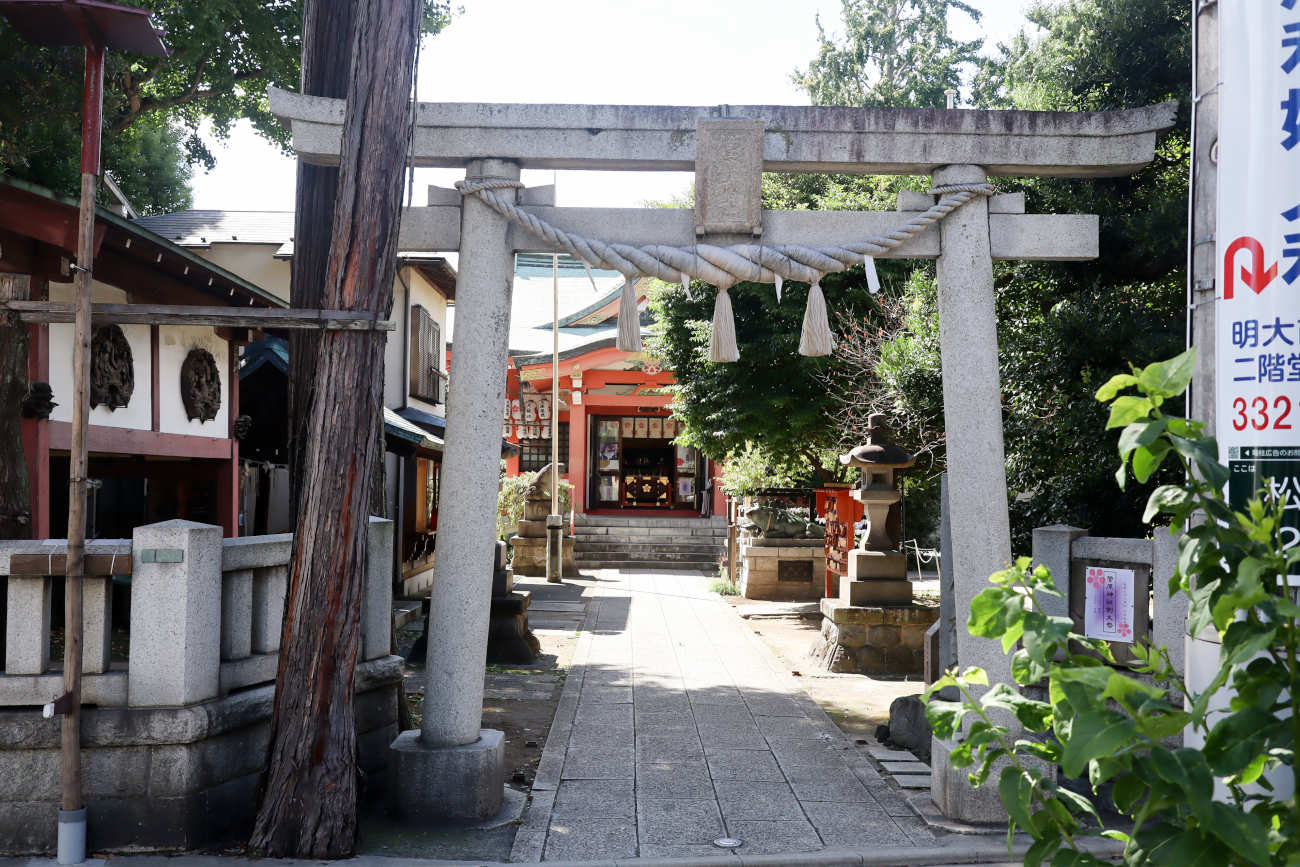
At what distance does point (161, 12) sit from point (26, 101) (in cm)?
167

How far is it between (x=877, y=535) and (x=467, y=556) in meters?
7.46

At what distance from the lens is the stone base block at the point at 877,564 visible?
40.8 feet

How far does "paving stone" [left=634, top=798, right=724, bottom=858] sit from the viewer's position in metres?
5.98

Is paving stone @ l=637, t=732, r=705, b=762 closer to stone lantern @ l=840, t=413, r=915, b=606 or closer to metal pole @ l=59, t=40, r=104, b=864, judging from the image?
metal pole @ l=59, t=40, r=104, b=864

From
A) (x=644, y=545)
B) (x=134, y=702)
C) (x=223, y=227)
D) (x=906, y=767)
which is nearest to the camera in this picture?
(x=134, y=702)

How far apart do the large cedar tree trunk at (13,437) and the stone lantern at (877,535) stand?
8.69m

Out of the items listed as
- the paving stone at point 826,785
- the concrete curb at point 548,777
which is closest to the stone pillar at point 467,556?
the concrete curb at point 548,777

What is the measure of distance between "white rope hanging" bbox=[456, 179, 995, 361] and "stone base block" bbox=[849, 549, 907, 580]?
649 centimetres

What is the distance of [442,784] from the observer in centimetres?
617

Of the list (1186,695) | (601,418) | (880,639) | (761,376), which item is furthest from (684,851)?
(601,418)

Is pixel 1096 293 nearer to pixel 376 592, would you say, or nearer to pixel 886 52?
pixel 376 592

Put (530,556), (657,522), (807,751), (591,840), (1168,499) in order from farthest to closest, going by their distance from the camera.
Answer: (657,522) < (530,556) < (807,751) < (591,840) < (1168,499)

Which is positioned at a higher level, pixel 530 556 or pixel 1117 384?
pixel 1117 384

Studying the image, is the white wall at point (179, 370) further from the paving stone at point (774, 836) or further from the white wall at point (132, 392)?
the paving stone at point (774, 836)
